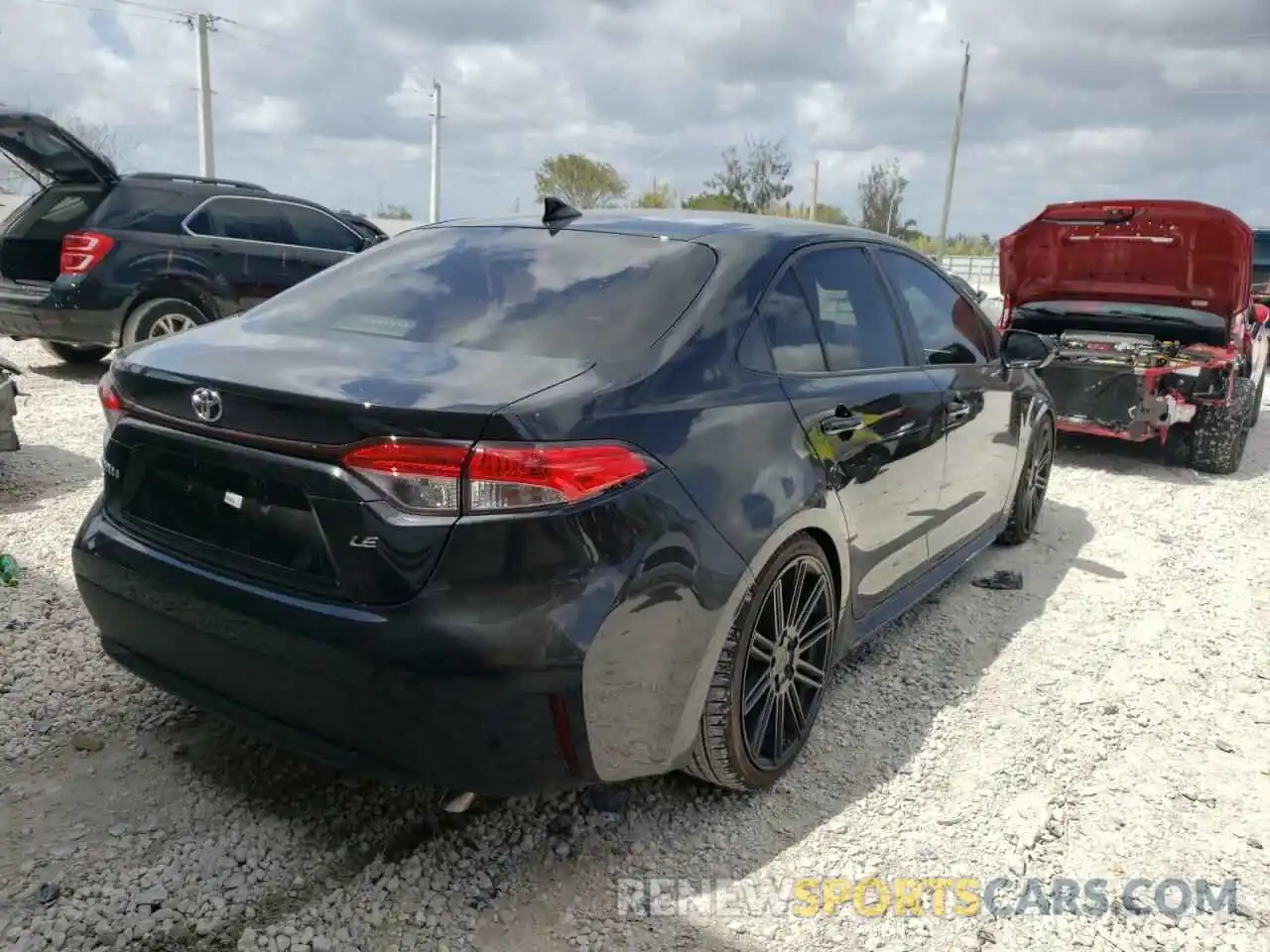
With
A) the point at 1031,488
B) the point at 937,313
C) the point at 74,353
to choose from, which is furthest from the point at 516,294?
the point at 74,353

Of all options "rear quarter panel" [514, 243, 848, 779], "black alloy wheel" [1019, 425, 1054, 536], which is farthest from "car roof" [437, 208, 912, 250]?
"black alloy wheel" [1019, 425, 1054, 536]

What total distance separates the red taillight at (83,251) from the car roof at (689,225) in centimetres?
549

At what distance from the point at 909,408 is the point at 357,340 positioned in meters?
1.87

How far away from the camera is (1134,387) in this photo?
22.0ft

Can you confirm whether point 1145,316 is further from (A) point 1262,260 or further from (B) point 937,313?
(A) point 1262,260

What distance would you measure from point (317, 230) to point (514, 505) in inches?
315

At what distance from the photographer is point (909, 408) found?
3.27 meters

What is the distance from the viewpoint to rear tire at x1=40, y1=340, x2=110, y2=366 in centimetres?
867

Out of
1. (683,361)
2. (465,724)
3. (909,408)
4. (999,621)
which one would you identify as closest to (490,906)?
(465,724)

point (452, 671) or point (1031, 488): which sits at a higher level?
point (452, 671)

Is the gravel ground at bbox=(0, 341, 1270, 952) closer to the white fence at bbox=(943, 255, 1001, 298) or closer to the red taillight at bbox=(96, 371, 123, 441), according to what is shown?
the red taillight at bbox=(96, 371, 123, 441)

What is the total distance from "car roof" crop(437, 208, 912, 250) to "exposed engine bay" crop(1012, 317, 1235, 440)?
13.8ft

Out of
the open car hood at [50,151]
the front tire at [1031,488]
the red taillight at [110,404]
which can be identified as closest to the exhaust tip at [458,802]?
the red taillight at [110,404]

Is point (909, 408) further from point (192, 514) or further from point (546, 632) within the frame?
point (192, 514)
